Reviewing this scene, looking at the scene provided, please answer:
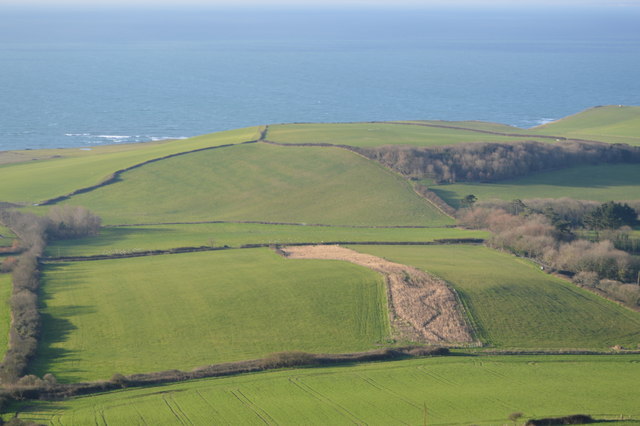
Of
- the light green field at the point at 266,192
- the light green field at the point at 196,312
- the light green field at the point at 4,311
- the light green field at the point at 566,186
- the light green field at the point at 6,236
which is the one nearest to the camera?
the light green field at the point at 196,312

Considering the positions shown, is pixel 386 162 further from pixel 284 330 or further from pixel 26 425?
pixel 26 425

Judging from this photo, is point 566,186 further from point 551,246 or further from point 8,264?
point 8,264

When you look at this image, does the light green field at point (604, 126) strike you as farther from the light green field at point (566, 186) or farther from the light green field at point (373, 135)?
the light green field at point (566, 186)

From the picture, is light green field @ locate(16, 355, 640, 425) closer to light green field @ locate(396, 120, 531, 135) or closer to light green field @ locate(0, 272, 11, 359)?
light green field @ locate(0, 272, 11, 359)

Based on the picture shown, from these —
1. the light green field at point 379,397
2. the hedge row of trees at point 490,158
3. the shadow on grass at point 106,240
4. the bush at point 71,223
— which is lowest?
the light green field at point 379,397

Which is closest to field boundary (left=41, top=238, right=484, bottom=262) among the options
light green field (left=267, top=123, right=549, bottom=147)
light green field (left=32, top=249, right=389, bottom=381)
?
light green field (left=32, top=249, right=389, bottom=381)

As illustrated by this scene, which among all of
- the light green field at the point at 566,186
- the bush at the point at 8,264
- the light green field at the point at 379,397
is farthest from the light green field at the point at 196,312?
the light green field at the point at 566,186
